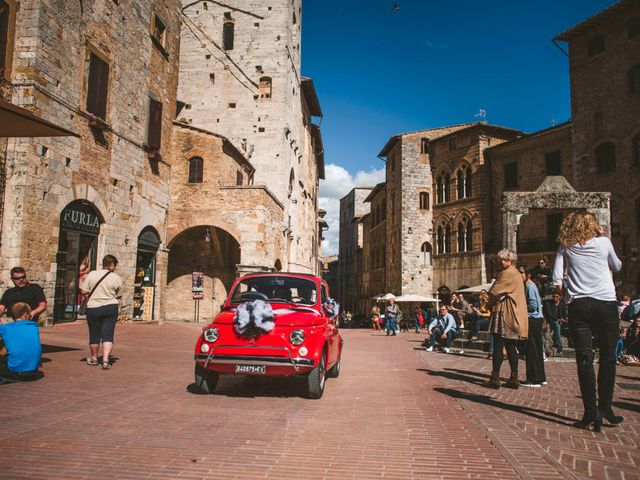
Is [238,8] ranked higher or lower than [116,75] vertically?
higher

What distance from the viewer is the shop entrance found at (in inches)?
730

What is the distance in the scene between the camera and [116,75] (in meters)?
16.3

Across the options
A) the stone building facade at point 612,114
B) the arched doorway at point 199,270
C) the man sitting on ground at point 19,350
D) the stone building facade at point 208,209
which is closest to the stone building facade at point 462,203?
the stone building facade at point 612,114

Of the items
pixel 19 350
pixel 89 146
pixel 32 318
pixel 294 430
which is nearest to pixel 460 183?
pixel 89 146

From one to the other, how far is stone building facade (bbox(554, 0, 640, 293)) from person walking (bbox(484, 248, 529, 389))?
2049 centimetres

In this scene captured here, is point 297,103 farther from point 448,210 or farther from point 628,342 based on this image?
point 628,342

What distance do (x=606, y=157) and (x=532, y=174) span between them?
5706mm

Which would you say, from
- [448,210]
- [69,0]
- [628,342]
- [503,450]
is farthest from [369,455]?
[448,210]

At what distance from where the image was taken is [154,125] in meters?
19.0

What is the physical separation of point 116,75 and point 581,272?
52.7 ft

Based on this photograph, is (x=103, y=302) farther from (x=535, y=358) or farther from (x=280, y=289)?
(x=535, y=358)

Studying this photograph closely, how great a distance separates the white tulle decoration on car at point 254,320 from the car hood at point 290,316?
18cm

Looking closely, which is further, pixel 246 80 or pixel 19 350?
pixel 246 80

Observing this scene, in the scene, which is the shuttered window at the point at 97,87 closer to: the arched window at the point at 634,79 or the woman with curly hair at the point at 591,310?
the woman with curly hair at the point at 591,310
